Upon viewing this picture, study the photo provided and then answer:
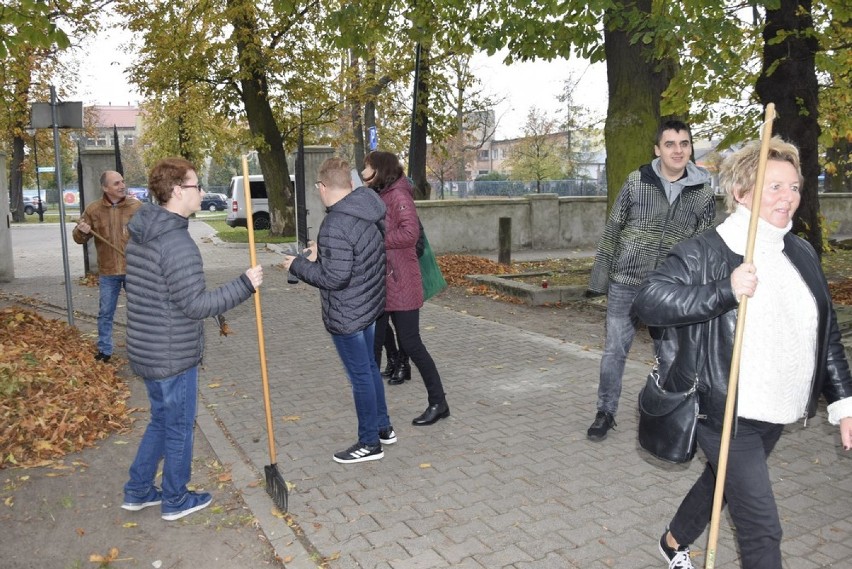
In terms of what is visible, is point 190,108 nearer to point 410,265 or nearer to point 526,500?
point 410,265

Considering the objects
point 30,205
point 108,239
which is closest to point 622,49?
point 108,239

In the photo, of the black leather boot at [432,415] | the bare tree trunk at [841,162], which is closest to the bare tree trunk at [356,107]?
the bare tree trunk at [841,162]

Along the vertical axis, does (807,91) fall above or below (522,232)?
above

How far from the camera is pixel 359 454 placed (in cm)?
509

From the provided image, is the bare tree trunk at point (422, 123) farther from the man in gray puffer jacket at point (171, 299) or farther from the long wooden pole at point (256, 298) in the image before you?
the man in gray puffer jacket at point (171, 299)

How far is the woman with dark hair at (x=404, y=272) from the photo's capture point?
5.83m

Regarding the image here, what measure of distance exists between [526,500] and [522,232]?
1500 cm

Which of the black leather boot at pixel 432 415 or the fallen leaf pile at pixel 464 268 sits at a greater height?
the fallen leaf pile at pixel 464 268

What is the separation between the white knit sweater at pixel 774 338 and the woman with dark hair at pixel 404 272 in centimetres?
321

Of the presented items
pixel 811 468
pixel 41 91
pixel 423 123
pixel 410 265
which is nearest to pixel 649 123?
pixel 410 265

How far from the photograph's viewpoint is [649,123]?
10.3 metres

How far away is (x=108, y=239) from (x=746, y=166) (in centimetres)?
676

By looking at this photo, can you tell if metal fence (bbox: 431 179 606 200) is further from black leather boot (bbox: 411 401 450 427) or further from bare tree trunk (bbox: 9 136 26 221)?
black leather boot (bbox: 411 401 450 427)

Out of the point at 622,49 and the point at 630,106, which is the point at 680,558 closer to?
the point at 630,106
